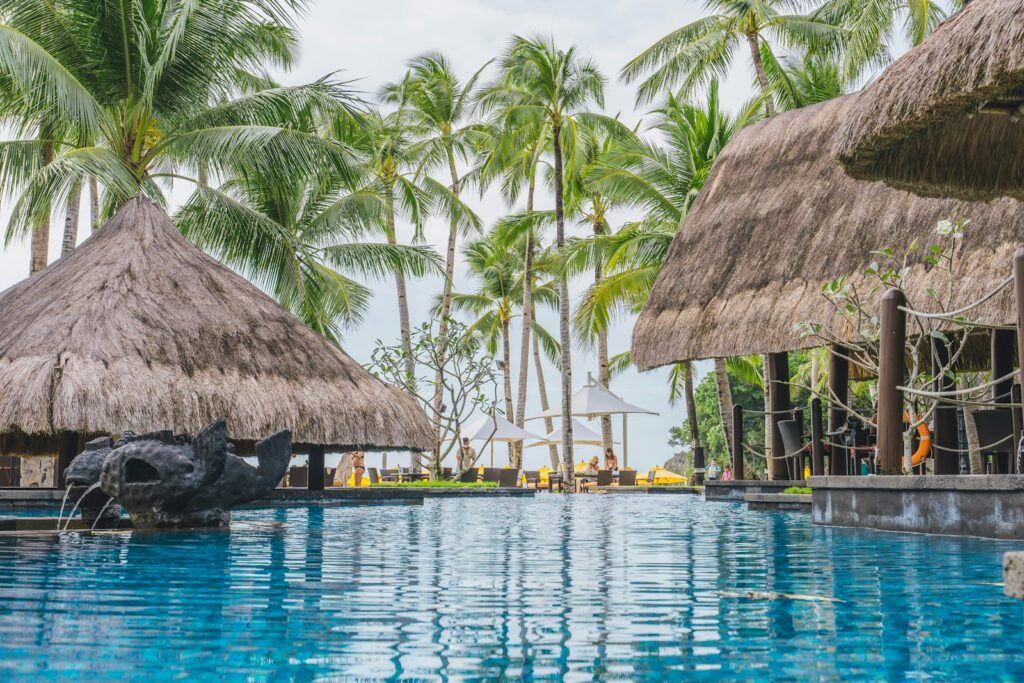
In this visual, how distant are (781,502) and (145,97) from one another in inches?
398

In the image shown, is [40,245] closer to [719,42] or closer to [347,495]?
[347,495]

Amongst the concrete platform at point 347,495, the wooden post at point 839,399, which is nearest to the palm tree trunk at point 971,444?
the wooden post at point 839,399

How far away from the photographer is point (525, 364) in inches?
1393

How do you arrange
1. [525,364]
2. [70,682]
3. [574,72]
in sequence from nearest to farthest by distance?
[70,682], [574,72], [525,364]

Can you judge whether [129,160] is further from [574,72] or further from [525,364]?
[525,364]

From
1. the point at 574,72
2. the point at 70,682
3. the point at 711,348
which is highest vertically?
the point at 574,72

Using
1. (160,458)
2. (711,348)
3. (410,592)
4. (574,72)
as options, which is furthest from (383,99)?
(410,592)

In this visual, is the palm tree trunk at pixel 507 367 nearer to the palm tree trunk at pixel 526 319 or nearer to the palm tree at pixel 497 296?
the palm tree at pixel 497 296

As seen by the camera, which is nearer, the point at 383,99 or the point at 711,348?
the point at 711,348

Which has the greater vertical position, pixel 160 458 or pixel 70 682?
pixel 160 458

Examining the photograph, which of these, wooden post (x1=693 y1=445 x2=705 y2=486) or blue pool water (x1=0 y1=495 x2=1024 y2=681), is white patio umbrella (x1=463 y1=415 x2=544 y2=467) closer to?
wooden post (x1=693 y1=445 x2=705 y2=486)

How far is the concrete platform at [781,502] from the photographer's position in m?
11.9

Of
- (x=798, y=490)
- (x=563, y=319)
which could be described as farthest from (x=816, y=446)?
(x=563, y=319)

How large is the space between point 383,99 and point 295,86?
1447cm
